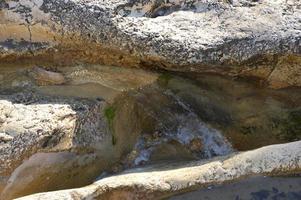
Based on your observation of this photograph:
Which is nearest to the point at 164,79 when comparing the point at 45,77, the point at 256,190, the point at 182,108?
the point at 182,108

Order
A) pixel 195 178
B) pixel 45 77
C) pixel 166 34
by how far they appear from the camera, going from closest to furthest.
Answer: pixel 195 178 → pixel 166 34 → pixel 45 77

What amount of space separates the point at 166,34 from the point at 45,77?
1.40 feet

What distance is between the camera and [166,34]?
1646 millimetres

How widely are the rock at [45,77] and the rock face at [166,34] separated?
5 cm

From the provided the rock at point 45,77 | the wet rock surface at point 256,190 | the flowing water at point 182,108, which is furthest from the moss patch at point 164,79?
the wet rock surface at point 256,190

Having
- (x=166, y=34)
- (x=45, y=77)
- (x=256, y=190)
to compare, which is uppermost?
(x=166, y=34)

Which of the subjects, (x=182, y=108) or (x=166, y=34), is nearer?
(x=166, y=34)

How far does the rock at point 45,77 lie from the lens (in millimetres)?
1773

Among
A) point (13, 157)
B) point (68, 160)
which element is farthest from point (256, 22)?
point (13, 157)

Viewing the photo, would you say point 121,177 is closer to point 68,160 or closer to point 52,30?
point 68,160

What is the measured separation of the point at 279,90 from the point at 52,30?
0.76m

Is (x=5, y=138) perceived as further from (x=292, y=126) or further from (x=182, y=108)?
(x=292, y=126)

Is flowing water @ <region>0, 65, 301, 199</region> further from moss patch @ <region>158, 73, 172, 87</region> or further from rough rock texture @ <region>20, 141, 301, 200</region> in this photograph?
rough rock texture @ <region>20, 141, 301, 200</region>

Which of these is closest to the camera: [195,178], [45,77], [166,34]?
[195,178]
